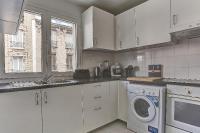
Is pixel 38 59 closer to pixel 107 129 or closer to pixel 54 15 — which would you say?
pixel 54 15

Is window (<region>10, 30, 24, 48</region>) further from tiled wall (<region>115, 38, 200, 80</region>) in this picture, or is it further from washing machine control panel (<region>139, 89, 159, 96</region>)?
tiled wall (<region>115, 38, 200, 80</region>)

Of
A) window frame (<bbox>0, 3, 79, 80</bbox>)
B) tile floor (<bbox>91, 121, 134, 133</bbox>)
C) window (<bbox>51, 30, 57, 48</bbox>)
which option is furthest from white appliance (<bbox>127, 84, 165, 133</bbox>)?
window (<bbox>51, 30, 57, 48</bbox>)

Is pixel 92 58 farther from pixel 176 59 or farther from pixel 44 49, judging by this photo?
pixel 176 59

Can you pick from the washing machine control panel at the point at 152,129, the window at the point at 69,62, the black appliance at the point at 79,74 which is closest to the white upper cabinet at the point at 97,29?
the window at the point at 69,62

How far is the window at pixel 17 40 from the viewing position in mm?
Result: 1940

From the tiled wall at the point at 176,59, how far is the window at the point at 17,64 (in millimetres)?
2118

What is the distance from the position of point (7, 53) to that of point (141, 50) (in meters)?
2.34

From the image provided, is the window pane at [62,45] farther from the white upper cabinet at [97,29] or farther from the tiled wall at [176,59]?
the tiled wall at [176,59]

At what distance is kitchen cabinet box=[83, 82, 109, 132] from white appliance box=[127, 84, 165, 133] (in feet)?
1.35

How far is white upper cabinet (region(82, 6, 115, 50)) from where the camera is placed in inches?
94.2

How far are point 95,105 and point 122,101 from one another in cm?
57

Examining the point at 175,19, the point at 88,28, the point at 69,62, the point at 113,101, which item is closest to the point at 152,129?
the point at 113,101

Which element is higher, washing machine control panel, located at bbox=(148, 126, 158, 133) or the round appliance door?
the round appliance door

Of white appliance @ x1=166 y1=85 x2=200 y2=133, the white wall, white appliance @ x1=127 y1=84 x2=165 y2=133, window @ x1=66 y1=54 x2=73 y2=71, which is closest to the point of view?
white appliance @ x1=166 y1=85 x2=200 y2=133
